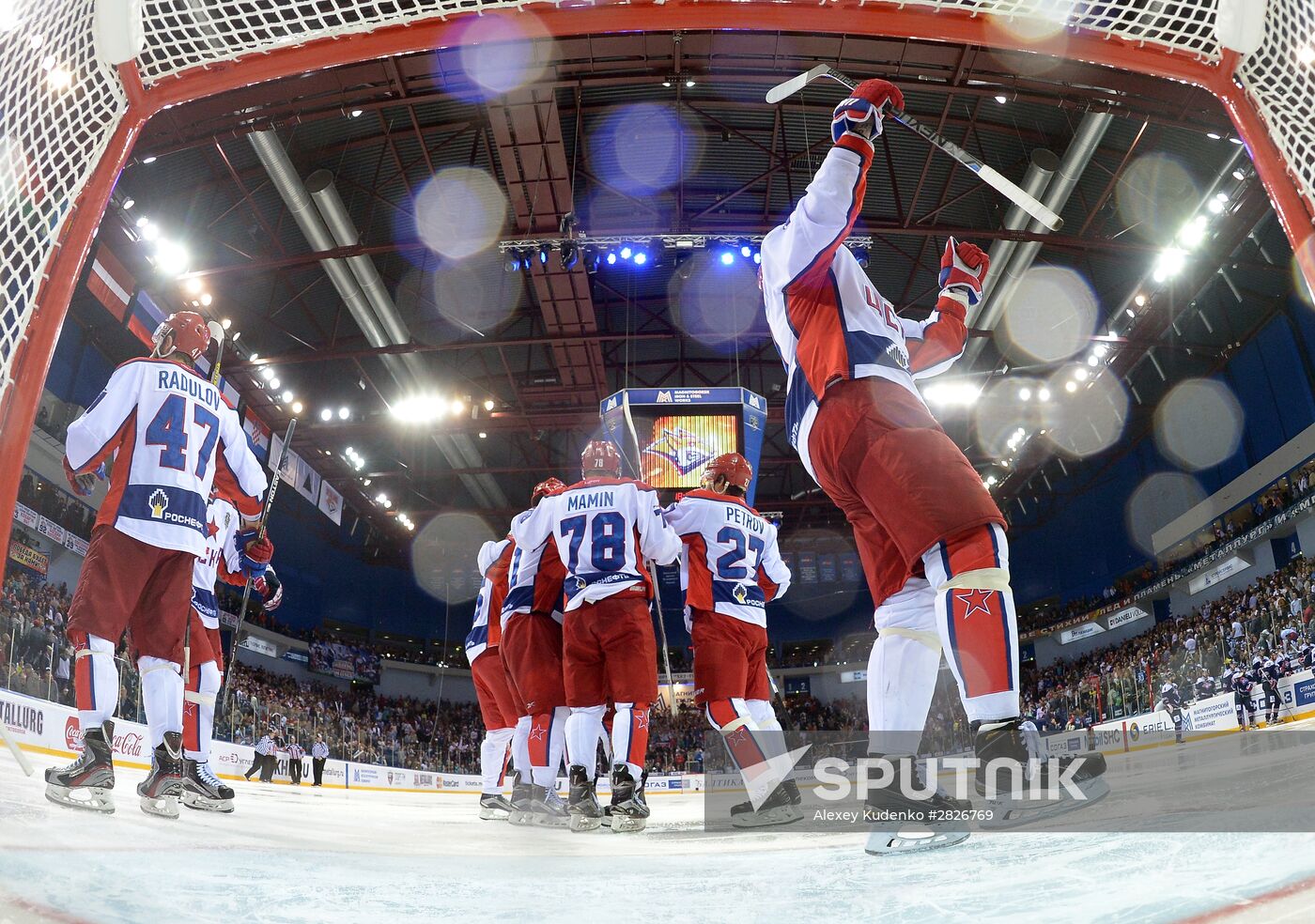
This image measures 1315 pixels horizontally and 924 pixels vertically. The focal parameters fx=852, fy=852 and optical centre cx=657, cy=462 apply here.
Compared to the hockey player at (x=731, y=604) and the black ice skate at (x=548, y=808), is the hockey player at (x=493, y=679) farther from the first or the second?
the hockey player at (x=731, y=604)

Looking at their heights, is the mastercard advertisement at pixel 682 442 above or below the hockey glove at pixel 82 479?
above

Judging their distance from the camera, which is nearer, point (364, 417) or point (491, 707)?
point (491, 707)

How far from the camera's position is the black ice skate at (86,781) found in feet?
8.82

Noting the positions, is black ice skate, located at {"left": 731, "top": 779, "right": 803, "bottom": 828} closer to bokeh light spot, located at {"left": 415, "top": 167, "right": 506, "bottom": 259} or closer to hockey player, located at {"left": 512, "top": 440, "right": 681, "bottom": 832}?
hockey player, located at {"left": 512, "top": 440, "right": 681, "bottom": 832}

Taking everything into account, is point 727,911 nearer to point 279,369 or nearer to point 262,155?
point 262,155

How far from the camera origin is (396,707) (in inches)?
1032

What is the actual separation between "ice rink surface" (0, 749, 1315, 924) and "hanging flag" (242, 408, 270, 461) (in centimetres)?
1648

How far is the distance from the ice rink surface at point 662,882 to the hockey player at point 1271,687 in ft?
39.8

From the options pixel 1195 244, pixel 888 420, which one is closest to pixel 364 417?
pixel 1195 244

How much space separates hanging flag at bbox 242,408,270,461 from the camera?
1722cm

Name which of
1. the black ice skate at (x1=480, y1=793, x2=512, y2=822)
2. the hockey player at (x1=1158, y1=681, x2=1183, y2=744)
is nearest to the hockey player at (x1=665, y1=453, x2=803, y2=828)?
the black ice skate at (x1=480, y1=793, x2=512, y2=822)

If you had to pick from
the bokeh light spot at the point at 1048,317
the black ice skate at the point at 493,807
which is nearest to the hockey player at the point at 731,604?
the black ice skate at the point at 493,807

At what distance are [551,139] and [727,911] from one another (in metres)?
11.5

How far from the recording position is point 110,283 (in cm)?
1266
